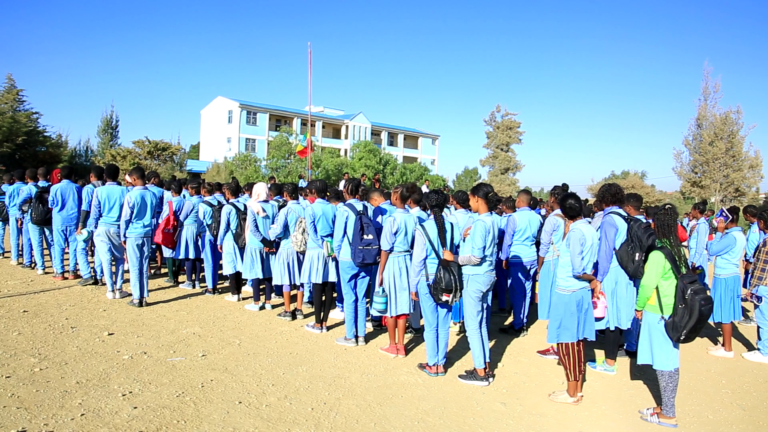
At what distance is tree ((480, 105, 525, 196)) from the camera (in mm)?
49281

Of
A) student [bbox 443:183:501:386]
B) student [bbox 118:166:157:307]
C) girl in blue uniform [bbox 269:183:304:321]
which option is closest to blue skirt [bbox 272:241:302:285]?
girl in blue uniform [bbox 269:183:304:321]

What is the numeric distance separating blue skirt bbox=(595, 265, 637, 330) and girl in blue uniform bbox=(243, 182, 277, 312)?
4.65 metres

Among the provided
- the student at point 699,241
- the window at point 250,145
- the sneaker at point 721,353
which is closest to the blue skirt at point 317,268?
the sneaker at point 721,353

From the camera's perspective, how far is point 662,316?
13.5ft

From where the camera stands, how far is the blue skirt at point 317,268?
20.8ft

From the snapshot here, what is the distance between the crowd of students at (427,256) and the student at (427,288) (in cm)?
2

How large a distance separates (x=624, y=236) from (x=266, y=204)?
16.1 feet

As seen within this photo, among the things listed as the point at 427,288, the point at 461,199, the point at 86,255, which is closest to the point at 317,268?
the point at 427,288

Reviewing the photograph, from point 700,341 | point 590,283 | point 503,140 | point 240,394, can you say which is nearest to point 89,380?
point 240,394

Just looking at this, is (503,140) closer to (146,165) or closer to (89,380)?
(146,165)

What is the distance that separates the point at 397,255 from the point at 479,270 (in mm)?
1064

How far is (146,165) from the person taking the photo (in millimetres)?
35375

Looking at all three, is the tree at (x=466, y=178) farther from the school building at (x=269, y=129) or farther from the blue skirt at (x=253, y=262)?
the blue skirt at (x=253, y=262)

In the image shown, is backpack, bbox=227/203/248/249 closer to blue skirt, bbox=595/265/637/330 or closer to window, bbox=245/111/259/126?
blue skirt, bbox=595/265/637/330
